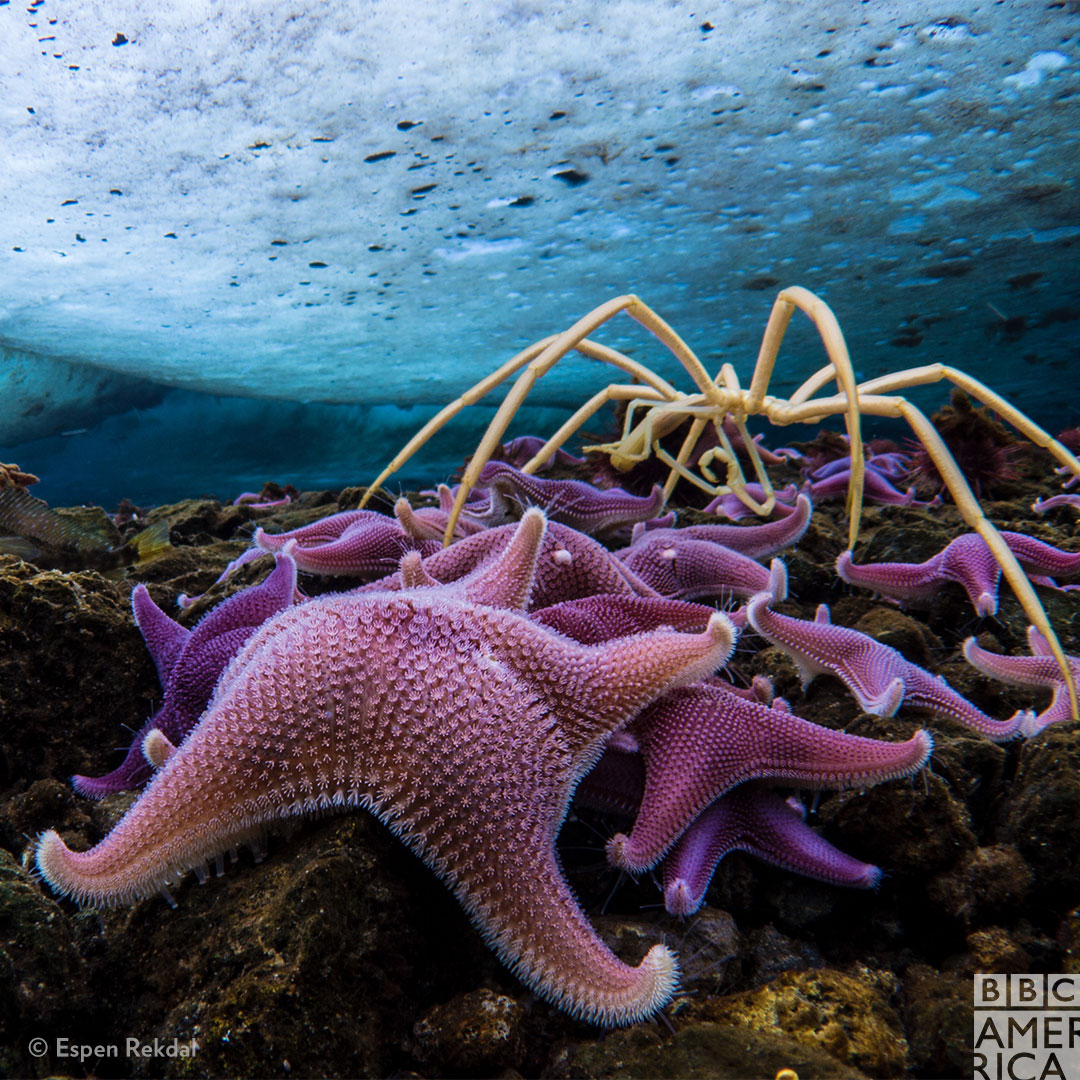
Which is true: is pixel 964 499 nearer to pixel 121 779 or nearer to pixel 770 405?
pixel 770 405

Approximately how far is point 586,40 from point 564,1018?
17.7 ft

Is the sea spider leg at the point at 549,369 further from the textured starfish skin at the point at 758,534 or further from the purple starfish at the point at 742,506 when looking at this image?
→ the purple starfish at the point at 742,506

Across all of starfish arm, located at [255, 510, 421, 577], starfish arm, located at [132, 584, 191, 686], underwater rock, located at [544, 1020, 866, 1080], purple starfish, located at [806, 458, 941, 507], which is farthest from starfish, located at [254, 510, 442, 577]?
purple starfish, located at [806, 458, 941, 507]

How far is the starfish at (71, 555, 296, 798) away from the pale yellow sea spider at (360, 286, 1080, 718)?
15.7 inches

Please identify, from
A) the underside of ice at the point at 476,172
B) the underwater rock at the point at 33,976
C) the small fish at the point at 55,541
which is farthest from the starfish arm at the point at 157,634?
the underside of ice at the point at 476,172

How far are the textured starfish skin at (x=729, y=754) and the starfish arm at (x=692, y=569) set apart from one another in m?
0.49

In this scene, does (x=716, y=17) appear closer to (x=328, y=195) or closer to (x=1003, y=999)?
(x=328, y=195)

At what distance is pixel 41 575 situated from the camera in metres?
1.12

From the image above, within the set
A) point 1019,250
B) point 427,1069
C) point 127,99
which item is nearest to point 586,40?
point 127,99

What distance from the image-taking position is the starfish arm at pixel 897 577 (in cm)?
151

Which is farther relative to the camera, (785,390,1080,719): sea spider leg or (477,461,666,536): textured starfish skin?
(477,461,666,536): textured starfish skin

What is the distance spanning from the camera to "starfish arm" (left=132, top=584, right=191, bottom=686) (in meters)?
1.12

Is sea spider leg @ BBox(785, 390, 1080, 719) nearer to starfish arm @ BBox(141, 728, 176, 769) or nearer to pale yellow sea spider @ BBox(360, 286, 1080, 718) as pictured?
pale yellow sea spider @ BBox(360, 286, 1080, 718)

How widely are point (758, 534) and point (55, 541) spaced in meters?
2.28
